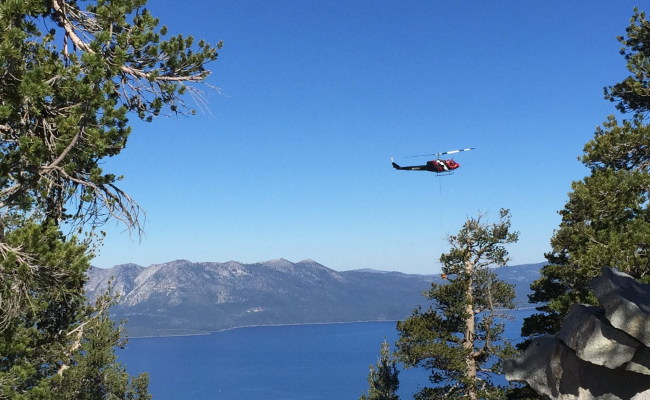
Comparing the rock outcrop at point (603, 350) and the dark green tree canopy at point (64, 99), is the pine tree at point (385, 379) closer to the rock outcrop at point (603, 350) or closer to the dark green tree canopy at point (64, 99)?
the rock outcrop at point (603, 350)

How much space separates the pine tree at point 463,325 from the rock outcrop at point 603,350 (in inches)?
470

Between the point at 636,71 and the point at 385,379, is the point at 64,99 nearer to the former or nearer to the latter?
the point at 636,71

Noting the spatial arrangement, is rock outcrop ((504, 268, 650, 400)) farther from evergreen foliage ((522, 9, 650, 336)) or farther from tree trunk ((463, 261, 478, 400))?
tree trunk ((463, 261, 478, 400))

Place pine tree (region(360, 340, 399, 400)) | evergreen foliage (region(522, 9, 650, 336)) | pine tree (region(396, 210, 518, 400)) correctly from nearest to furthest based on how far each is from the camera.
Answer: evergreen foliage (region(522, 9, 650, 336)), pine tree (region(396, 210, 518, 400)), pine tree (region(360, 340, 399, 400))

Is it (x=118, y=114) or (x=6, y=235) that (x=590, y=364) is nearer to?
(x=118, y=114)

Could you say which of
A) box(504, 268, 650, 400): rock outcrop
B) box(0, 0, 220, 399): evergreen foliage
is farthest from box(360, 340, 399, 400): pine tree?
box(0, 0, 220, 399): evergreen foliage

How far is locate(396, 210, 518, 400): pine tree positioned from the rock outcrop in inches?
470

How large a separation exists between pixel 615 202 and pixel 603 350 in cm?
881

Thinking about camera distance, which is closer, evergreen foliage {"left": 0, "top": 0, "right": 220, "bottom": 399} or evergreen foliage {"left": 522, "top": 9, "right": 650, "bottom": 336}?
evergreen foliage {"left": 0, "top": 0, "right": 220, "bottom": 399}

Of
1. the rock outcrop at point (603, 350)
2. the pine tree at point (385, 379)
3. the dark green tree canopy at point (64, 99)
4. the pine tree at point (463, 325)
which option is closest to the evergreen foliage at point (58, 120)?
the dark green tree canopy at point (64, 99)

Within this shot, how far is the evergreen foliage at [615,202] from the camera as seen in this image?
18875 millimetres

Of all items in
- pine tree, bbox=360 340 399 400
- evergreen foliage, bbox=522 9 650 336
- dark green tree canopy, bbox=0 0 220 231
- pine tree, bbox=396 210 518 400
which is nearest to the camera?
dark green tree canopy, bbox=0 0 220 231

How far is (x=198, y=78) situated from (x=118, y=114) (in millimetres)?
2929

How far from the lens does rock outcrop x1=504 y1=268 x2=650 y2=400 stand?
12.9 metres
